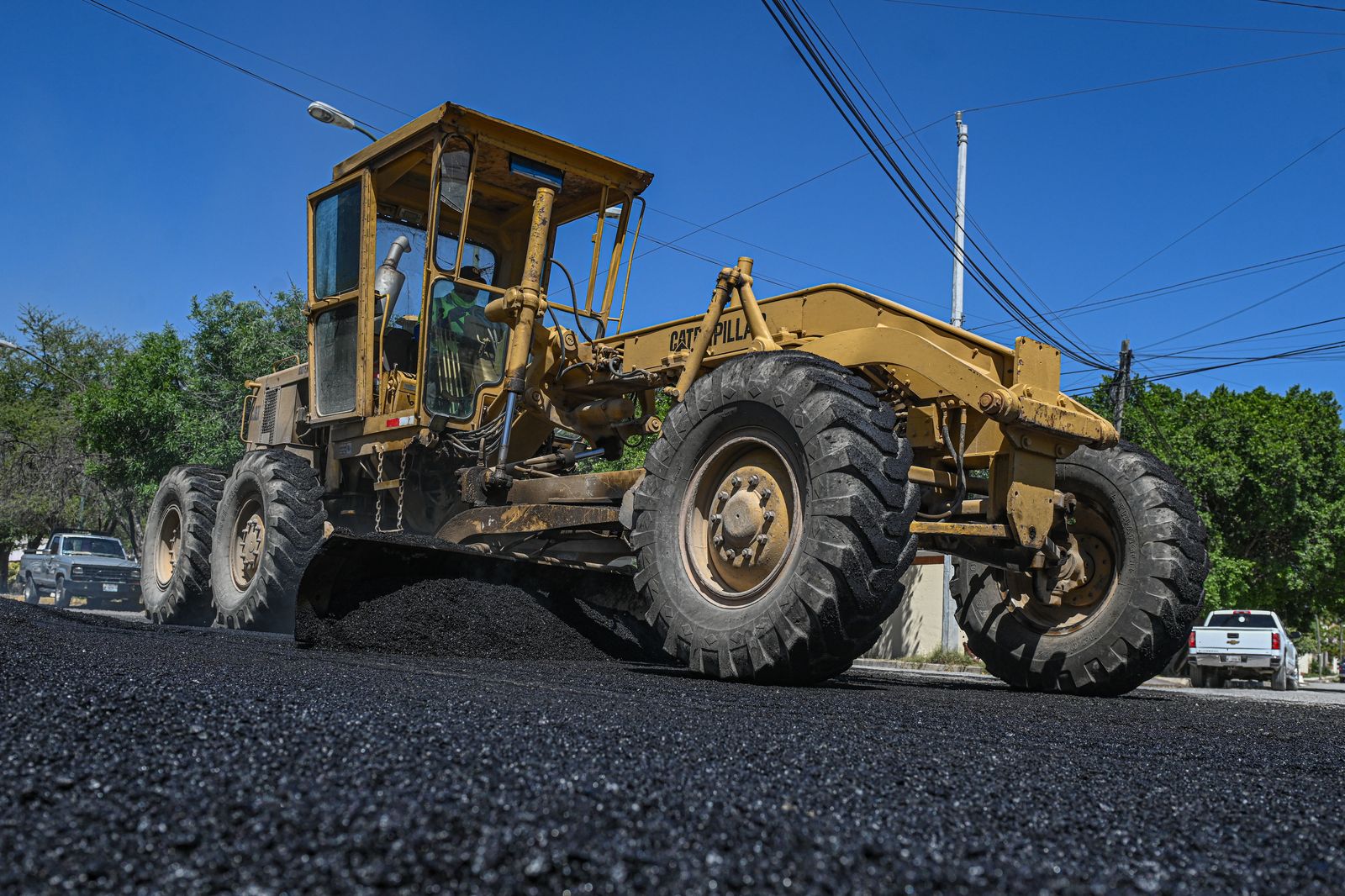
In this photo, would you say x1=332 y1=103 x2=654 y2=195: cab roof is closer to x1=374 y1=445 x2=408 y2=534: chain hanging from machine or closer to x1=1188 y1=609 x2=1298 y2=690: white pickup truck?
x1=374 y1=445 x2=408 y2=534: chain hanging from machine

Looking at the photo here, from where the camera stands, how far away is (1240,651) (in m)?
18.5

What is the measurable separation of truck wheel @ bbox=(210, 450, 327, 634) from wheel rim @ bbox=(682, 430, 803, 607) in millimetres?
4030

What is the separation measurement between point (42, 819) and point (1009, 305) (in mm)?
18650

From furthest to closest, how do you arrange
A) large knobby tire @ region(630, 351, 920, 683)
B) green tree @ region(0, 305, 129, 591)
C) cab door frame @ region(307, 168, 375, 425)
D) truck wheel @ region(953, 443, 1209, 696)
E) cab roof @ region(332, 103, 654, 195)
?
green tree @ region(0, 305, 129, 591)
cab door frame @ region(307, 168, 375, 425)
cab roof @ region(332, 103, 654, 195)
truck wheel @ region(953, 443, 1209, 696)
large knobby tire @ region(630, 351, 920, 683)

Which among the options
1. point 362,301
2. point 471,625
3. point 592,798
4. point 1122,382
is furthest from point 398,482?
point 1122,382

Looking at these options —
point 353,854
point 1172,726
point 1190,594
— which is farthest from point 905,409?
point 353,854

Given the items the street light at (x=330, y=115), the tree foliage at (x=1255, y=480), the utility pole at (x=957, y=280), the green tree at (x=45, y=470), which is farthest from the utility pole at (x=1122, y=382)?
the green tree at (x=45, y=470)

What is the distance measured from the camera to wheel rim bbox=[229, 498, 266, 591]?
9156 millimetres

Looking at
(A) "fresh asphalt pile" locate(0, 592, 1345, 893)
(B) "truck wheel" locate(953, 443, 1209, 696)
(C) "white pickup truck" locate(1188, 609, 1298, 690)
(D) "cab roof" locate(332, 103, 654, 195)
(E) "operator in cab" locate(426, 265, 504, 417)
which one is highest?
(D) "cab roof" locate(332, 103, 654, 195)

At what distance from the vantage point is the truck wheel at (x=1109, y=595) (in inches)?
220

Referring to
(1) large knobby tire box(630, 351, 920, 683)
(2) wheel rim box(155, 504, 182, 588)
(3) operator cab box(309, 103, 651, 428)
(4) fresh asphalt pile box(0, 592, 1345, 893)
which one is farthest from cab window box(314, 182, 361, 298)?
(4) fresh asphalt pile box(0, 592, 1345, 893)

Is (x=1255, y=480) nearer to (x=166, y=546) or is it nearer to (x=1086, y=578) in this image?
(x=1086, y=578)

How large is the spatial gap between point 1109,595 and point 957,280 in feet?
46.5

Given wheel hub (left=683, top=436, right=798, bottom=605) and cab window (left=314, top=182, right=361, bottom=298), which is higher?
cab window (left=314, top=182, right=361, bottom=298)
